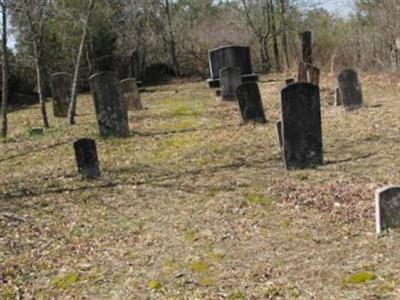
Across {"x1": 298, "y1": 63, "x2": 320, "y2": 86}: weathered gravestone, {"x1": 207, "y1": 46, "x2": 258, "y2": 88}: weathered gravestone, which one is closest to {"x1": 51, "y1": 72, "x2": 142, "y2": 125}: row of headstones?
{"x1": 298, "y1": 63, "x2": 320, "y2": 86}: weathered gravestone

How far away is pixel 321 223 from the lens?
6602 mm

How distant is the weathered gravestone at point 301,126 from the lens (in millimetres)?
9133

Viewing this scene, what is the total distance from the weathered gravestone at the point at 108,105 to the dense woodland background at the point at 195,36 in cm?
1265

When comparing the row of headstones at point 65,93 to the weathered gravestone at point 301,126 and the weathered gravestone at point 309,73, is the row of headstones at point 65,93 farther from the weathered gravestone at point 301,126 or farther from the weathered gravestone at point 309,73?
the weathered gravestone at point 301,126

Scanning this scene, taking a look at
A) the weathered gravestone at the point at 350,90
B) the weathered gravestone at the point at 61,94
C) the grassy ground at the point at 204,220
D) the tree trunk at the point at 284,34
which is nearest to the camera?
the grassy ground at the point at 204,220

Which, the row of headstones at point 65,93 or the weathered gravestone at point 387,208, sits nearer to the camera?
the weathered gravestone at point 387,208

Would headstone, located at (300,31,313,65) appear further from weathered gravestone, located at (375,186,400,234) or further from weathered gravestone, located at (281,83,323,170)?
weathered gravestone, located at (375,186,400,234)

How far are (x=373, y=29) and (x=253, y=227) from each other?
21.5 metres

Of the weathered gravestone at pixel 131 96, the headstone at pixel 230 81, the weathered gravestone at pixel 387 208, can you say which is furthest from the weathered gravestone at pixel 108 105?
the weathered gravestone at pixel 387 208

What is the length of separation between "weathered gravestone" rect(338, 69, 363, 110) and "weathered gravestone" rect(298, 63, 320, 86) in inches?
109

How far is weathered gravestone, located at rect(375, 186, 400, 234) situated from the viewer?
593cm

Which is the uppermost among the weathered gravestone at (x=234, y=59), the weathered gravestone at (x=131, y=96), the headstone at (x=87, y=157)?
the weathered gravestone at (x=234, y=59)

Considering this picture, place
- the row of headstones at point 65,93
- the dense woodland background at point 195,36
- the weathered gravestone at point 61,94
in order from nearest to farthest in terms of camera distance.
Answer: the row of headstones at point 65,93, the weathered gravestone at point 61,94, the dense woodland background at point 195,36

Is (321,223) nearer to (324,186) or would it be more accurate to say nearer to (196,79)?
(324,186)
